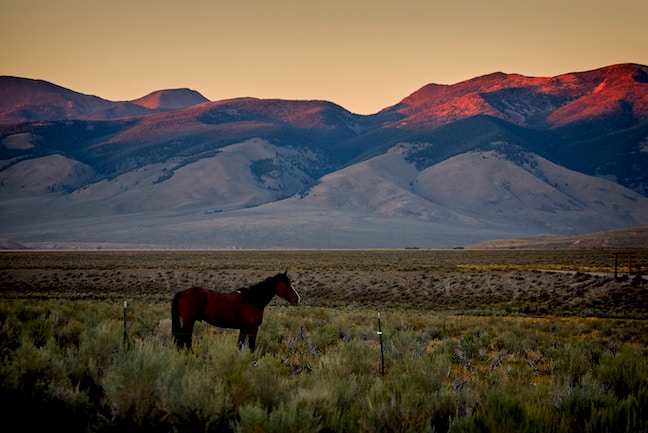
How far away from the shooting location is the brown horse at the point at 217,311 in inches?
473

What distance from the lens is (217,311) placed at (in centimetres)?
1215

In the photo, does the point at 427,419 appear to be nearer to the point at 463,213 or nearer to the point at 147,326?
the point at 147,326

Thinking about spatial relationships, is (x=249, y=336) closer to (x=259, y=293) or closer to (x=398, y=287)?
(x=259, y=293)

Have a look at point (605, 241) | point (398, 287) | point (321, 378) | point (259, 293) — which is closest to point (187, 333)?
point (259, 293)

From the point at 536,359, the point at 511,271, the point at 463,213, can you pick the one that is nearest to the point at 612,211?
the point at 463,213

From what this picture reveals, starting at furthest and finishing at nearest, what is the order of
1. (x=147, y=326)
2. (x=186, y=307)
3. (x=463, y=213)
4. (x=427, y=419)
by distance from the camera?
(x=463, y=213), (x=147, y=326), (x=186, y=307), (x=427, y=419)

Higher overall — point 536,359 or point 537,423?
point 537,423

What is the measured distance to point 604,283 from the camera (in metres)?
36.0

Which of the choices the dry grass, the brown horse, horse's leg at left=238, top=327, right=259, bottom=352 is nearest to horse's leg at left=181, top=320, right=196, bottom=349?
the brown horse

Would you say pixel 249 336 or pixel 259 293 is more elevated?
pixel 259 293

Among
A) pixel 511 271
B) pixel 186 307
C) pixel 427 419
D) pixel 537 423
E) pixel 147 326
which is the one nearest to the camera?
pixel 537 423

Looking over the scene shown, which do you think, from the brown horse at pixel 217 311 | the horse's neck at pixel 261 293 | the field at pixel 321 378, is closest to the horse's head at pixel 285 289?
the horse's neck at pixel 261 293

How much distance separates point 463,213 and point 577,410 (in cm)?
18550

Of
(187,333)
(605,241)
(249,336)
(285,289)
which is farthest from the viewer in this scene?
(605,241)
